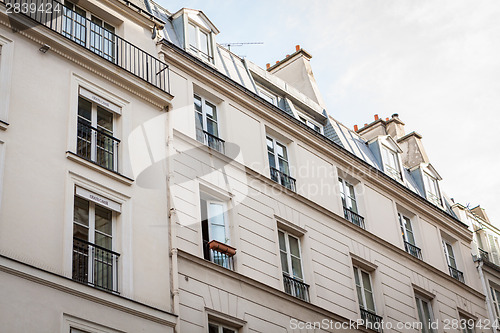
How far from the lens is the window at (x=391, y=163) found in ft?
81.9

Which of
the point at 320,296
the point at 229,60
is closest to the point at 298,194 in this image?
the point at 320,296

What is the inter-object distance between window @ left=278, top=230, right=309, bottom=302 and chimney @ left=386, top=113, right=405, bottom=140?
38.5ft

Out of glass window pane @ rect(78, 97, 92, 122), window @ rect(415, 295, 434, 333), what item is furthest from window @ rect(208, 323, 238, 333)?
window @ rect(415, 295, 434, 333)

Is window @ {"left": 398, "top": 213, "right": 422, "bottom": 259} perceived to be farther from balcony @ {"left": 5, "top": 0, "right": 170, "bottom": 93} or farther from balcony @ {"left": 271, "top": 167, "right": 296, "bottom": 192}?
balcony @ {"left": 5, "top": 0, "right": 170, "bottom": 93}

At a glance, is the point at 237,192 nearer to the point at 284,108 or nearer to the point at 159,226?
the point at 159,226

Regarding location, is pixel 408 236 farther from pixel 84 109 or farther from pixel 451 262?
pixel 84 109

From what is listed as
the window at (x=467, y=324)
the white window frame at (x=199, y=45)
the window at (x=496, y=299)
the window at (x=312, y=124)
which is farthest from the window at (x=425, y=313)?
the white window frame at (x=199, y=45)

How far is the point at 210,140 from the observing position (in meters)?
18.6

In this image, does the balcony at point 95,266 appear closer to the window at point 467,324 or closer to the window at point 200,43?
the window at point 200,43

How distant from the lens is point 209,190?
57.6 feet

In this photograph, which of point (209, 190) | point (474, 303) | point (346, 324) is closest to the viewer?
point (209, 190)

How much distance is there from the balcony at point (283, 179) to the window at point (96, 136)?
504 cm

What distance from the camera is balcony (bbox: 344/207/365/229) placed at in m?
21.5

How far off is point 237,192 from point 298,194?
2190 millimetres
